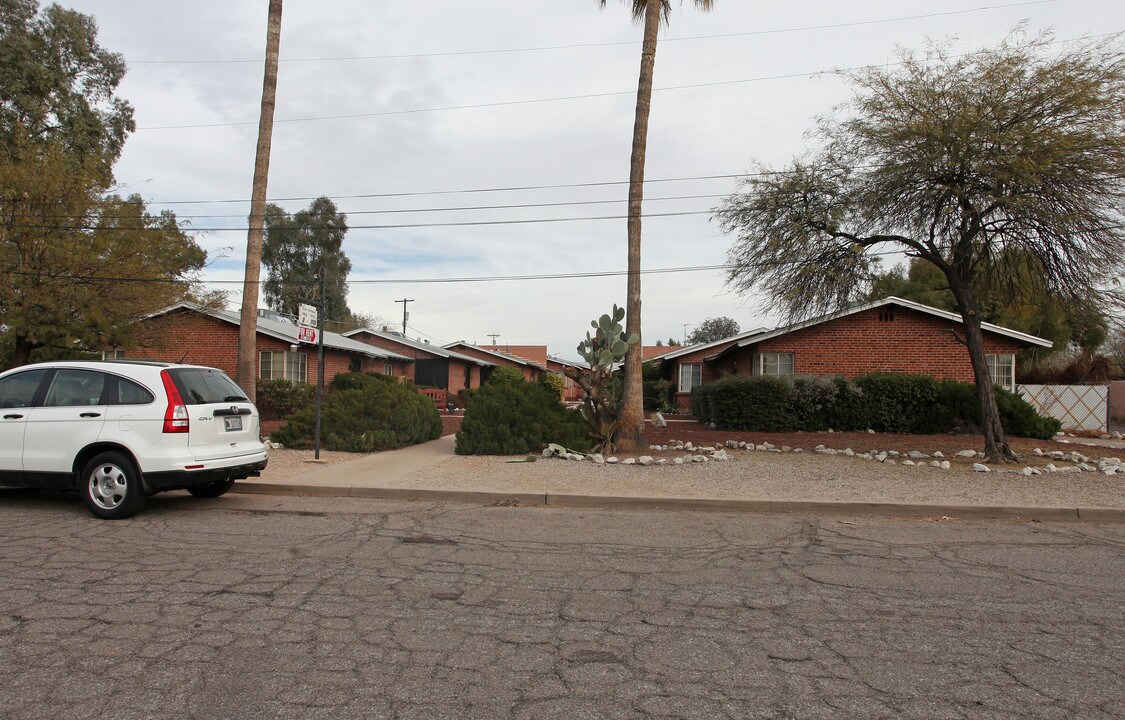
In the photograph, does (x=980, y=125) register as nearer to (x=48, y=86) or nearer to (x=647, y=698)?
(x=647, y=698)

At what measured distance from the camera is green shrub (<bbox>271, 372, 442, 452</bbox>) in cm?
1456

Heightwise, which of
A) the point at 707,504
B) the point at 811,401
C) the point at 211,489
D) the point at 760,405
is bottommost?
the point at 707,504

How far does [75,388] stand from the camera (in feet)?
27.3

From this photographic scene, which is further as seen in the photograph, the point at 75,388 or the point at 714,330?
the point at 714,330

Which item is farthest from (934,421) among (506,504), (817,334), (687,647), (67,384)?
(67,384)

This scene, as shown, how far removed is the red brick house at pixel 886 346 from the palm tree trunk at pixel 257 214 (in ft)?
43.6

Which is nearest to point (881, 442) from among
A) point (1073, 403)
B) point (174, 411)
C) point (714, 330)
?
point (1073, 403)

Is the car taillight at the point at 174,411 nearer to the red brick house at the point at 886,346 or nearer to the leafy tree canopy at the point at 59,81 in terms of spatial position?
the red brick house at the point at 886,346

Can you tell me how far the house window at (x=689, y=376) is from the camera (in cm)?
3181

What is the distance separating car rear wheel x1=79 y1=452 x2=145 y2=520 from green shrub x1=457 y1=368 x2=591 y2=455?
22.1 feet

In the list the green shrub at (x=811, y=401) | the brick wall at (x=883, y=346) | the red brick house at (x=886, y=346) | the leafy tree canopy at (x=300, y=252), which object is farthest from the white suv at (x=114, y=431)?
the leafy tree canopy at (x=300, y=252)

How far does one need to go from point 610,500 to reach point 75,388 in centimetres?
615

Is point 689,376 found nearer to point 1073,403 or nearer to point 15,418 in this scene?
point 1073,403

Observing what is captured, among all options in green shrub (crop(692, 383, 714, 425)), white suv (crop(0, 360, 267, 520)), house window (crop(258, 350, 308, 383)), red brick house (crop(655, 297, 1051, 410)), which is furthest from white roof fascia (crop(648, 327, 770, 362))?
white suv (crop(0, 360, 267, 520))
